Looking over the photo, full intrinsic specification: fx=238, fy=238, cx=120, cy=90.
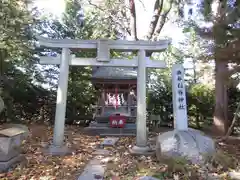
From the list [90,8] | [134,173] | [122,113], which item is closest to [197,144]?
[134,173]

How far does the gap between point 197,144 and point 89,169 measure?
219 centimetres

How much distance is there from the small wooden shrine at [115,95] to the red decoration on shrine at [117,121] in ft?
0.74

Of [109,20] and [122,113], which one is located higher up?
[109,20]

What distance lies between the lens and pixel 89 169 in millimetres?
4641

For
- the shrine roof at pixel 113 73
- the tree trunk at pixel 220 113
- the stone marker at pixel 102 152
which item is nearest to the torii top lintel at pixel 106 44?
the stone marker at pixel 102 152

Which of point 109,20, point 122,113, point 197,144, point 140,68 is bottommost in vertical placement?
point 197,144

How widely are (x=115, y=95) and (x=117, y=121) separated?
4.57ft

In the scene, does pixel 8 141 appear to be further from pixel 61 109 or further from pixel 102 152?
pixel 102 152

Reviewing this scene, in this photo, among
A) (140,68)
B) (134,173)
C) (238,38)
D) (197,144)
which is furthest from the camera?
(140,68)

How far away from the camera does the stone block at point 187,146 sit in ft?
14.9

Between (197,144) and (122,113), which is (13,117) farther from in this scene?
(197,144)

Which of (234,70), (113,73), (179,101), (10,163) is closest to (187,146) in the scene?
(179,101)

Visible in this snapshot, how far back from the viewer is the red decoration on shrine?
31.7 feet

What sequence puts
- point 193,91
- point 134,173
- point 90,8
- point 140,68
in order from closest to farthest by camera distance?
point 134,173, point 140,68, point 193,91, point 90,8
